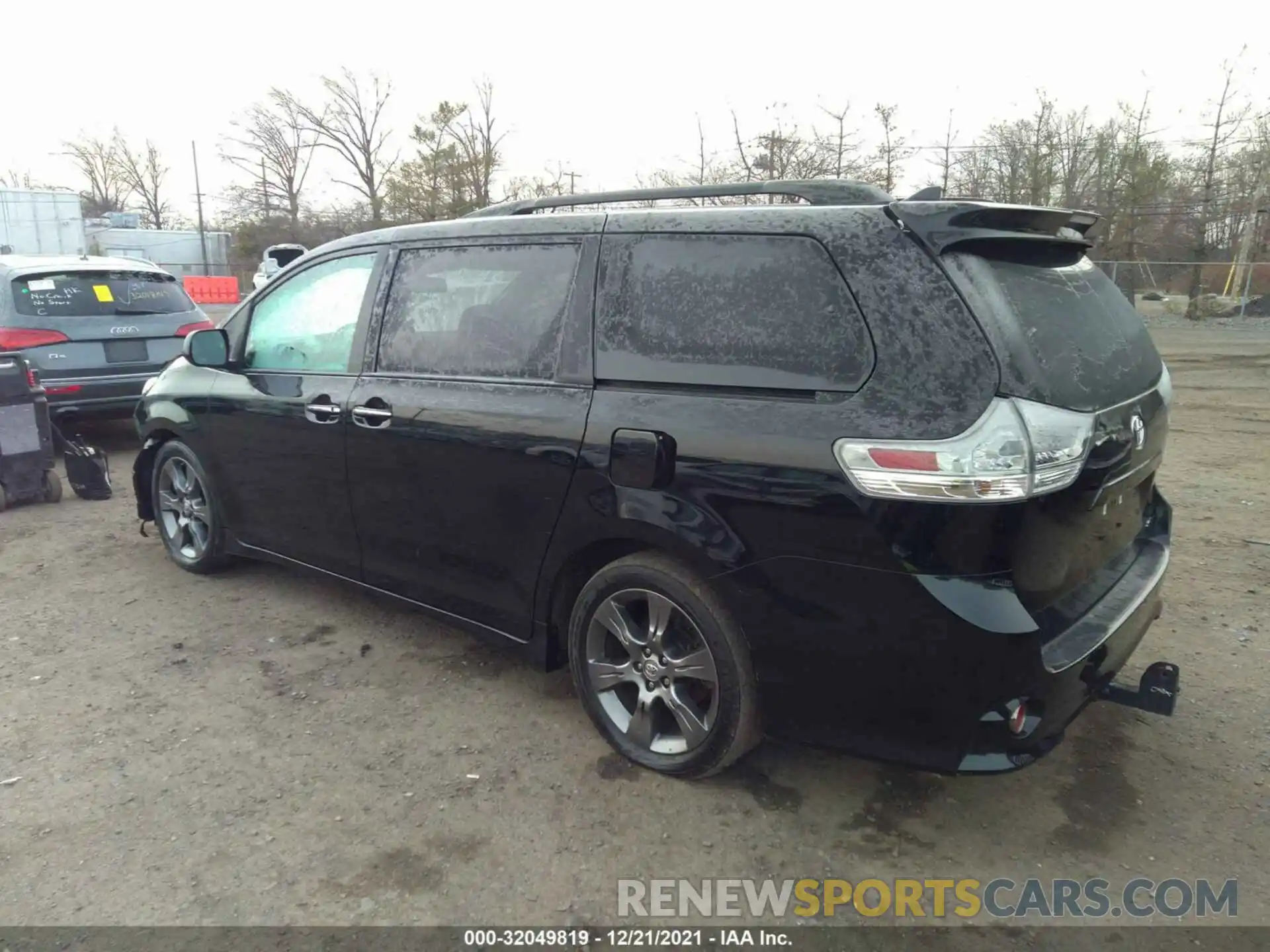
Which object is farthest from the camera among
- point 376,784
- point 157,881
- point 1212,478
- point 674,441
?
point 1212,478

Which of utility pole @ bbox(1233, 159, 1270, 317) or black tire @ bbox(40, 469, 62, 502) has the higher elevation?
utility pole @ bbox(1233, 159, 1270, 317)

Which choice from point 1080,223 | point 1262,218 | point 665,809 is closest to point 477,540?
point 665,809

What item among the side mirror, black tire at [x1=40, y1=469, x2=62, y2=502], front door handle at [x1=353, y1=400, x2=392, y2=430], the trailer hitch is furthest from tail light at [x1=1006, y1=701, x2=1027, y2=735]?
black tire at [x1=40, y1=469, x2=62, y2=502]

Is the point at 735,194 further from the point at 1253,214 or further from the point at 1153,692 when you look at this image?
A: the point at 1253,214

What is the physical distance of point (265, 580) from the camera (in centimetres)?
477

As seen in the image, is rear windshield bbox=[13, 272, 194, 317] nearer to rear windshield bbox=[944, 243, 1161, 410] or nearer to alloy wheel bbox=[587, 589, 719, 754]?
alloy wheel bbox=[587, 589, 719, 754]

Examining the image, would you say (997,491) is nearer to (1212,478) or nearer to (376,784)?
(376,784)

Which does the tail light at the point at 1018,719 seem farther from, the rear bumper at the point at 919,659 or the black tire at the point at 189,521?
the black tire at the point at 189,521

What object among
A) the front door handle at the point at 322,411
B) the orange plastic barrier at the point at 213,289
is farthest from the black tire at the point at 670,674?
the orange plastic barrier at the point at 213,289

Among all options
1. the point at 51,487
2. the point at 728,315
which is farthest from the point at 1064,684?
the point at 51,487

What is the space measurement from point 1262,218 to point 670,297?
38.9 m

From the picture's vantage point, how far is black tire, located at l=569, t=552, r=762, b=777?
2660 mm

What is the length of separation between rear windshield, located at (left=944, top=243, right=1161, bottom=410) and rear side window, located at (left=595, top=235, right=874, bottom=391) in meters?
0.33

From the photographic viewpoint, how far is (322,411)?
3.76m
